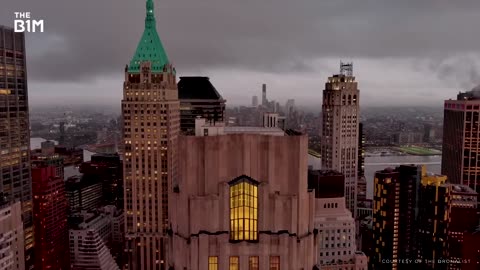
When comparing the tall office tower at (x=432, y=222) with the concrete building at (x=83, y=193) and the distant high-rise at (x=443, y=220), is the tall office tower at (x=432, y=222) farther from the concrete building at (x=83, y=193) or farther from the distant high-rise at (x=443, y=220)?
the concrete building at (x=83, y=193)

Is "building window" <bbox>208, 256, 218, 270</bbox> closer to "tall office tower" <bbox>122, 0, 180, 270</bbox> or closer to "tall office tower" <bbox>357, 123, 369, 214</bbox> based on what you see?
"tall office tower" <bbox>122, 0, 180, 270</bbox>

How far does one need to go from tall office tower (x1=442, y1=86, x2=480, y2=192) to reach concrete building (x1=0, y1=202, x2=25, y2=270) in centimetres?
4930

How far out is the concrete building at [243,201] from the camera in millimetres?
11648

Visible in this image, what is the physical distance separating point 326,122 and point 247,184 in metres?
46.3

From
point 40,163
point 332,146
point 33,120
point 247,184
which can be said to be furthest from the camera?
point 40,163

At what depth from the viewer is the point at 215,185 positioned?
38.7 ft

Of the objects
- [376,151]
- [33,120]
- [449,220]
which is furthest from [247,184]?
[376,151]

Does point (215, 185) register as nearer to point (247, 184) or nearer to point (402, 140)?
point (247, 184)

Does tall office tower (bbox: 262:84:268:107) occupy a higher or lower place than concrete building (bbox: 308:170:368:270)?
higher

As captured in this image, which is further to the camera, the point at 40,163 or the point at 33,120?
the point at 40,163

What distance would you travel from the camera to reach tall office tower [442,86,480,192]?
57938mm

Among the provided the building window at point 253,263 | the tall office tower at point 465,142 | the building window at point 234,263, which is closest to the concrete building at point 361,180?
the tall office tower at point 465,142

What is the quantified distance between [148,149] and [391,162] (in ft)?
96.2

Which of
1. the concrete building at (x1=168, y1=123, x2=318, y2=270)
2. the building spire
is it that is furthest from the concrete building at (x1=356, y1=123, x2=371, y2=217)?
the concrete building at (x1=168, y1=123, x2=318, y2=270)
